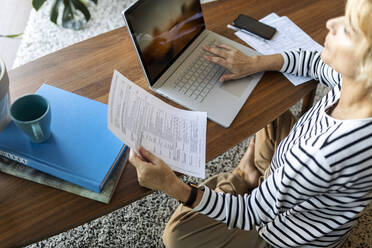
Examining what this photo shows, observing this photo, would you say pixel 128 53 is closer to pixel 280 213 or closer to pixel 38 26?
pixel 280 213

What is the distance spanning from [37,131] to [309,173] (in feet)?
2.19

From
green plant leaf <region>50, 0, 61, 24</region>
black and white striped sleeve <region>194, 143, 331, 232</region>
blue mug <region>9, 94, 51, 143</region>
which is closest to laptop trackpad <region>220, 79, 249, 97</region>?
black and white striped sleeve <region>194, 143, 331, 232</region>

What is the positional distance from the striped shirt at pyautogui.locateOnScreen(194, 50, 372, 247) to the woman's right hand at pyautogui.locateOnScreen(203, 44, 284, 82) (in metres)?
0.17

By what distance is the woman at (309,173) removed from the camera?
2.78 ft

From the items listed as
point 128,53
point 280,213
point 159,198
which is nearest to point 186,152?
point 280,213

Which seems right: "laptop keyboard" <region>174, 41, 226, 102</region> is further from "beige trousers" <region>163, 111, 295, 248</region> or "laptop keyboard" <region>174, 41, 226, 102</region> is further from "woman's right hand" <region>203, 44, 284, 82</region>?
"beige trousers" <region>163, 111, 295, 248</region>

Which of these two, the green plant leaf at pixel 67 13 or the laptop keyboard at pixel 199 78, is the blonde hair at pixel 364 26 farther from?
the green plant leaf at pixel 67 13

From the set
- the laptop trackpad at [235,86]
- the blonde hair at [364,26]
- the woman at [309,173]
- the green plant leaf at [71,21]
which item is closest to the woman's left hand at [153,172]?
the woman at [309,173]

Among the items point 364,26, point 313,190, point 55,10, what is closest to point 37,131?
point 313,190

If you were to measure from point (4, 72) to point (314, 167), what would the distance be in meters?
0.77

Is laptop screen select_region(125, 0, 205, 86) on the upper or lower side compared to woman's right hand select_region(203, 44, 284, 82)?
upper

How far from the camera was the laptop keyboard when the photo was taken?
117 centimetres

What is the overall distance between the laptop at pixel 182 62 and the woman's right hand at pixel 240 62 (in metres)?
0.02

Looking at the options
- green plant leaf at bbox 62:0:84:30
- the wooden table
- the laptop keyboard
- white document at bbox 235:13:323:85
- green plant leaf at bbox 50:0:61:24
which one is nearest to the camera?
the wooden table
